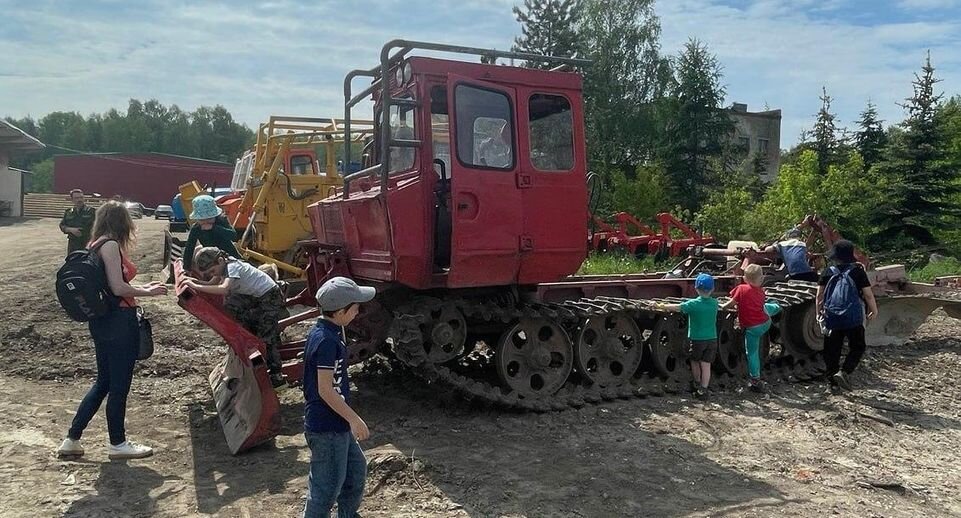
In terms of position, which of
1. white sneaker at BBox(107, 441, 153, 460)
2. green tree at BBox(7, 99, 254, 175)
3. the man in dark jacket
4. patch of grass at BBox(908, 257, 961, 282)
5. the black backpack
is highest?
green tree at BBox(7, 99, 254, 175)

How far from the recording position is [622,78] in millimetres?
36250

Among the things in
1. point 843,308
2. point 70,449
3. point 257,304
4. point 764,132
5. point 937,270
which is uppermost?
point 764,132

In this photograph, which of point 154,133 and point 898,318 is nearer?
point 898,318

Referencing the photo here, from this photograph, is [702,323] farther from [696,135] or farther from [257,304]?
[696,135]

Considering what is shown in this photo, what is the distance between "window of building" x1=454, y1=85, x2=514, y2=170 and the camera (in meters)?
6.01

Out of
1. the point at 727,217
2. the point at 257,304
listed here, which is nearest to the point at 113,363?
the point at 257,304

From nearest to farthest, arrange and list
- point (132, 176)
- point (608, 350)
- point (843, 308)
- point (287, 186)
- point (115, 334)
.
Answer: point (115, 334) < point (608, 350) < point (843, 308) < point (287, 186) < point (132, 176)

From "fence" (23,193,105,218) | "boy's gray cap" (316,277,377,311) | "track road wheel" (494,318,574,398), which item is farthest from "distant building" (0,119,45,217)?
"boy's gray cap" (316,277,377,311)

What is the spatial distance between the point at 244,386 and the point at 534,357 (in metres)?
2.46

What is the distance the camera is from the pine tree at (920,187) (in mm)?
22047

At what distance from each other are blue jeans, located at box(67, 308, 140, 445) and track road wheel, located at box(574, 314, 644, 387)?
3.77m

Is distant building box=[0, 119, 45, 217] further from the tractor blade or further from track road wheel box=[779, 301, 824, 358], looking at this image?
Answer: track road wheel box=[779, 301, 824, 358]

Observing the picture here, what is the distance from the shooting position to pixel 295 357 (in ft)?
21.0

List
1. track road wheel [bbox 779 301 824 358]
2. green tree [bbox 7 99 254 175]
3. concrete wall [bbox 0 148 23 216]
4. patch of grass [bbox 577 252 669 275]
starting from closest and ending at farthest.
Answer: track road wheel [bbox 779 301 824 358] → patch of grass [bbox 577 252 669 275] → concrete wall [bbox 0 148 23 216] → green tree [bbox 7 99 254 175]
